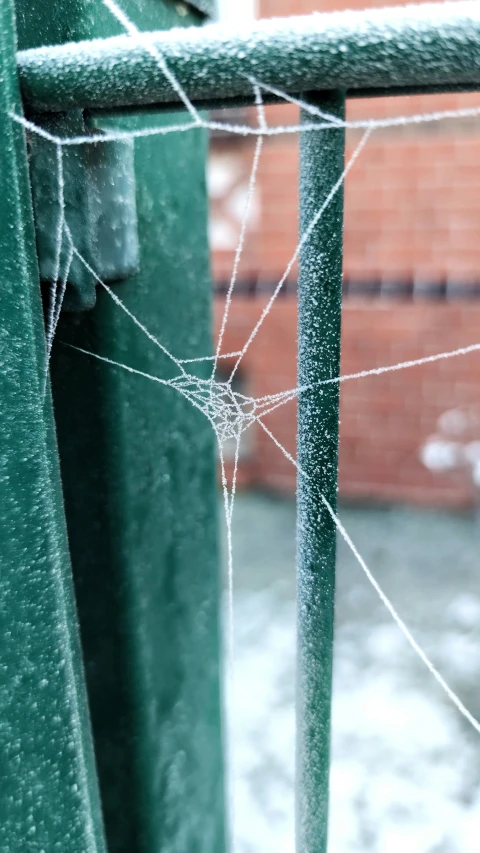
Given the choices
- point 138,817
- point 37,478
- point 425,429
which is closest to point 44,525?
point 37,478

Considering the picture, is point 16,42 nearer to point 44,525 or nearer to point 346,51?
point 346,51

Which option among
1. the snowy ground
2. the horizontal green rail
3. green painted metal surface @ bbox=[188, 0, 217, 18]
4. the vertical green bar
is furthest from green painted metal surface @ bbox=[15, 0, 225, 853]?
the snowy ground

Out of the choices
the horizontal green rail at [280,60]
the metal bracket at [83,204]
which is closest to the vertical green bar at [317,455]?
the horizontal green rail at [280,60]

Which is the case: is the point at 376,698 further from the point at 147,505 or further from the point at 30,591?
the point at 30,591

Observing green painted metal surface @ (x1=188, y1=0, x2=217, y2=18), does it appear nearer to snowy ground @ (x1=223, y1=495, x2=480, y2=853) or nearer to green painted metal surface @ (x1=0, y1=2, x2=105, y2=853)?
green painted metal surface @ (x1=0, y1=2, x2=105, y2=853)

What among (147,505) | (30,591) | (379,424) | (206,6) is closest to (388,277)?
(379,424)

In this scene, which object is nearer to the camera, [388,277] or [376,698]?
[376,698]

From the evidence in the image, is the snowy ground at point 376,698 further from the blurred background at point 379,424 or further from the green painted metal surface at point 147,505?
the green painted metal surface at point 147,505
